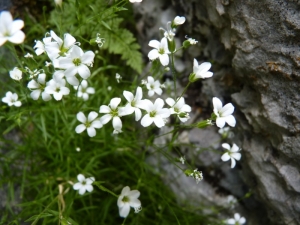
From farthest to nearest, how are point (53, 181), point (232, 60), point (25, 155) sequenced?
1. point (25, 155)
2. point (53, 181)
3. point (232, 60)

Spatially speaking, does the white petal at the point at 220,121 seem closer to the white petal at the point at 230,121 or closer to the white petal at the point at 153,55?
the white petal at the point at 230,121

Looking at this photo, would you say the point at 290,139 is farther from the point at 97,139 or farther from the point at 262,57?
the point at 97,139

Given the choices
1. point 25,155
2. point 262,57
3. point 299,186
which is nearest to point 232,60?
point 262,57

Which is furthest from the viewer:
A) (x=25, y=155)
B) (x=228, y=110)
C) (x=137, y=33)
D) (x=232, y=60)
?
(x=137, y=33)

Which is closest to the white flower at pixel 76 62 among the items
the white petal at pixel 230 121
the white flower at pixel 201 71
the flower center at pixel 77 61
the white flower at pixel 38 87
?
the flower center at pixel 77 61

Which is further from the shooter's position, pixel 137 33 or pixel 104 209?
pixel 137 33

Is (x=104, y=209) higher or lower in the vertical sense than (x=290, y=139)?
lower

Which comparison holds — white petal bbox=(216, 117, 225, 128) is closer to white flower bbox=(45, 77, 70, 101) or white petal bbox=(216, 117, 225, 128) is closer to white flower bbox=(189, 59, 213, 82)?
white flower bbox=(189, 59, 213, 82)
